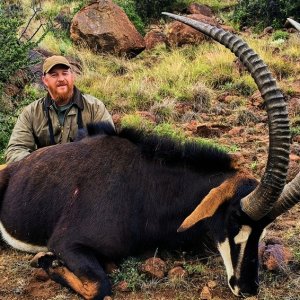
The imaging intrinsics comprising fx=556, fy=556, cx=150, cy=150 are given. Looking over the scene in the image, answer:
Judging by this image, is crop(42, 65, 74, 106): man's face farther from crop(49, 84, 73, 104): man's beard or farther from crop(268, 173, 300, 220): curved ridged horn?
crop(268, 173, 300, 220): curved ridged horn

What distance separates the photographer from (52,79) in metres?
6.36

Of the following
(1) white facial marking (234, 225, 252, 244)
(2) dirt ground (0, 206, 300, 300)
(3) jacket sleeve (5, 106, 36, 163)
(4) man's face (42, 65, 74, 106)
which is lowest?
(2) dirt ground (0, 206, 300, 300)

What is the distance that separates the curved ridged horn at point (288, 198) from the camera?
401 centimetres

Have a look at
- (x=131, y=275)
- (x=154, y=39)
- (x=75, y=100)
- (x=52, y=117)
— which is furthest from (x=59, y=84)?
(x=154, y=39)

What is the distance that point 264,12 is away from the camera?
677 inches

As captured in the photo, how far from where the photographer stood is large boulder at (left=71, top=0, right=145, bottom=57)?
15.1 m

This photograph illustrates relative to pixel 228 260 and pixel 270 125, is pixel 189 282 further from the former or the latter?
pixel 270 125

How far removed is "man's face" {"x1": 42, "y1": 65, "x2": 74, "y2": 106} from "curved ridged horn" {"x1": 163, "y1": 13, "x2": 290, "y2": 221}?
268 centimetres

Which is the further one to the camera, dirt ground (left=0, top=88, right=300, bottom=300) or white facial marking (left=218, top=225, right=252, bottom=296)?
dirt ground (left=0, top=88, right=300, bottom=300)

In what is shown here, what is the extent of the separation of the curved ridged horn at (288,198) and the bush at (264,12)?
13358 millimetres

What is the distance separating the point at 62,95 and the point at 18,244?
1938 mm

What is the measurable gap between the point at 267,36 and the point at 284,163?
12791 millimetres

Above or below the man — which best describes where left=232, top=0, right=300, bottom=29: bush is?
above

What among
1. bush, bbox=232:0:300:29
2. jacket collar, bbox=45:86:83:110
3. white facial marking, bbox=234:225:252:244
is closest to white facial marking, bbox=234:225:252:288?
white facial marking, bbox=234:225:252:244
